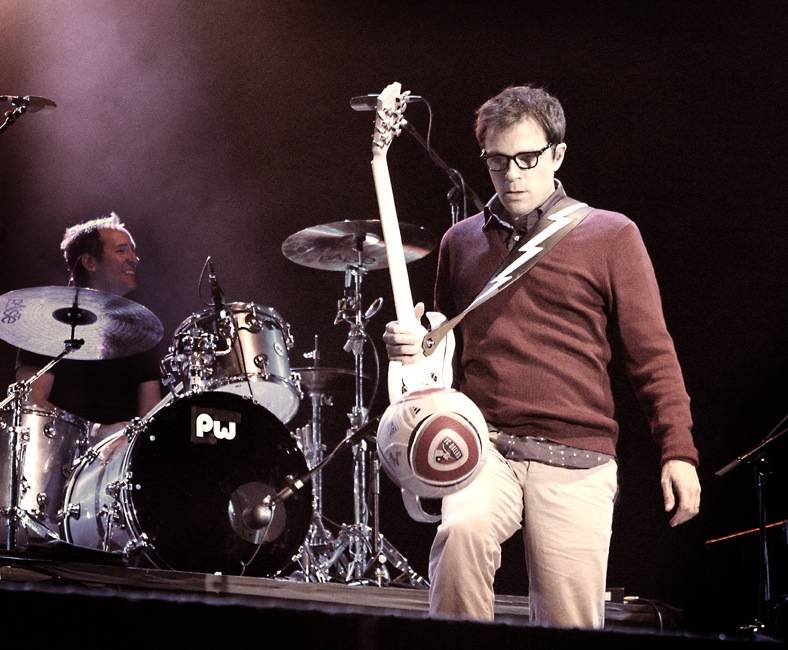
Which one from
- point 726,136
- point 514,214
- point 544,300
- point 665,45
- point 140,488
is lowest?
point 140,488

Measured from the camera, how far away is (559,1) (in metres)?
6.44

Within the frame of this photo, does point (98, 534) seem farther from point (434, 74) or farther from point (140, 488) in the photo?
point (434, 74)

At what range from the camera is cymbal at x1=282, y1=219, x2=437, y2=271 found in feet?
18.8

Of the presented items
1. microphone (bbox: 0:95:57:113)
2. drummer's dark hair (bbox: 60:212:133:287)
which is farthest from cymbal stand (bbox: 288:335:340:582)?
microphone (bbox: 0:95:57:113)

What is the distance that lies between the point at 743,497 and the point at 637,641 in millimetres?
5742

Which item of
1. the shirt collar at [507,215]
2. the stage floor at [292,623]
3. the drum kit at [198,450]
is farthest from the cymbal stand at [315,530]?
the stage floor at [292,623]

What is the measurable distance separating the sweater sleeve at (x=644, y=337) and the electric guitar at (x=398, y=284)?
0.50 meters

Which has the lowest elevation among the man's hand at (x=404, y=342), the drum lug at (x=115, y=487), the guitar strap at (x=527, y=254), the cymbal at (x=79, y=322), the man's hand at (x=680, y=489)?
the man's hand at (x=680, y=489)

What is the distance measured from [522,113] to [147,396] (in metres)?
3.84

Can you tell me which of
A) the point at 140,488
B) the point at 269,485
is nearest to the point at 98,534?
the point at 140,488

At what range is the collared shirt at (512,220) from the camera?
9.97ft

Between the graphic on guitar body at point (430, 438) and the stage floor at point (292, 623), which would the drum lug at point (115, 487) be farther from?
the stage floor at point (292, 623)

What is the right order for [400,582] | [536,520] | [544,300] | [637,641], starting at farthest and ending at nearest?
[400,582]
[544,300]
[536,520]
[637,641]

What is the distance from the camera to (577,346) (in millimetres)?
2889
